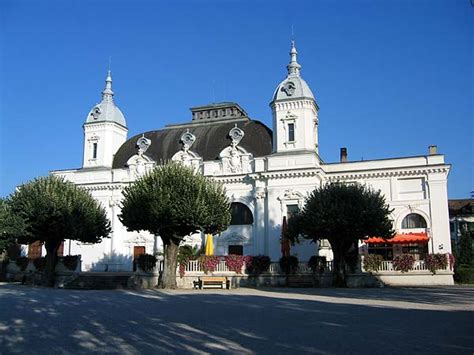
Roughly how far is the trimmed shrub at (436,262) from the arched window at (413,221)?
8354 mm

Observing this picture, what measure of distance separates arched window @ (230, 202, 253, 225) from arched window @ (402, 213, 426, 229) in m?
12.9

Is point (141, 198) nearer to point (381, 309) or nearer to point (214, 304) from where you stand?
point (214, 304)

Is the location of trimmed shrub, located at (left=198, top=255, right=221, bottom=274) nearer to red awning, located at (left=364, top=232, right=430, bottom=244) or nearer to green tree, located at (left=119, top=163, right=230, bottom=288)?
green tree, located at (left=119, top=163, right=230, bottom=288)

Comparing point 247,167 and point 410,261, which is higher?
point 247,167

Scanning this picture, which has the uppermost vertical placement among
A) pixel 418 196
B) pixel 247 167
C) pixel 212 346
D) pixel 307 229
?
pixel 247 167

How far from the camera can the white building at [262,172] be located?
4147cm

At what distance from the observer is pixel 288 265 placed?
112 ft

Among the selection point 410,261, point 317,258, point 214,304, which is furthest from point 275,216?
point 214,304

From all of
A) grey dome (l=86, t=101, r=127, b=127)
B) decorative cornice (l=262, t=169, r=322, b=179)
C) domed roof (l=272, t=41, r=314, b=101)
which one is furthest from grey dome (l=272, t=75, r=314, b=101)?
grey dome (l=86, t=101, r=127, b=127)

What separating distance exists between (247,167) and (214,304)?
1032 inches

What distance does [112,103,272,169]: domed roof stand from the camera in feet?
152

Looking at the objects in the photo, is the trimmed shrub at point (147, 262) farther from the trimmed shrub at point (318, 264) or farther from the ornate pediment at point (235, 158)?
the ornate pediment at point (235, 158)

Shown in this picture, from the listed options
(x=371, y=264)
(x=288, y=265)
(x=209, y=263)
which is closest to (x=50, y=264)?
(x=209, y=263)

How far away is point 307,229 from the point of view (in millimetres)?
32406
